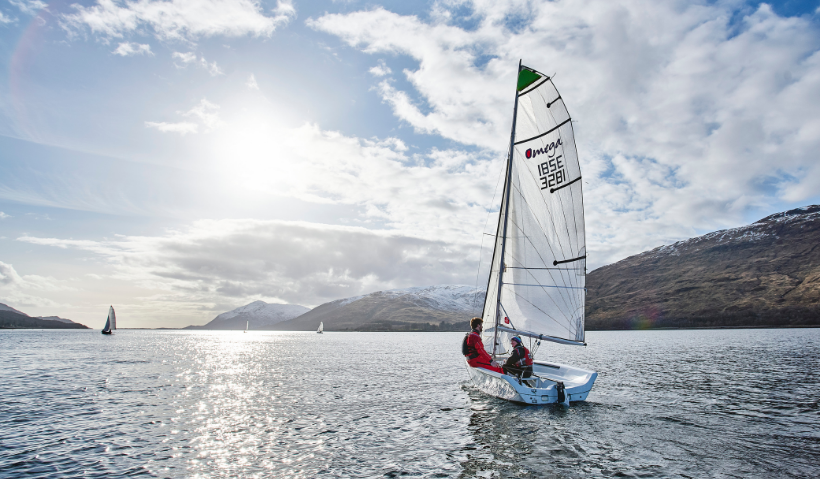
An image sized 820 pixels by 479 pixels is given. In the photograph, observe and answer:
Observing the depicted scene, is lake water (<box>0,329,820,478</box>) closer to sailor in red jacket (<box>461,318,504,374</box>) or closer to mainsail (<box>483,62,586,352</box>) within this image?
sailor in red jacket (<box>461,318,504,374</box>)

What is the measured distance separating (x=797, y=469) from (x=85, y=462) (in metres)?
22.7

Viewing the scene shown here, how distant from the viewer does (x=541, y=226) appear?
23.1 metres

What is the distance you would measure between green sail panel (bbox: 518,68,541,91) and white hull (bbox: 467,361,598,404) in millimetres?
16071

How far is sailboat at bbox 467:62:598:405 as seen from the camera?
881 inches

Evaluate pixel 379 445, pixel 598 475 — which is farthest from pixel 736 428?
pixel 379 445

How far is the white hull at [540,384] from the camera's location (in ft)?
66.4

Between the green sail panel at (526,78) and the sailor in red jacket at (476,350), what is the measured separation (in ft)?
44.7

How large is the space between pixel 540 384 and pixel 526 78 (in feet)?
55.9

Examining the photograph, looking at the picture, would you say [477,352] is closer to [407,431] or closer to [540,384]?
[540,384]

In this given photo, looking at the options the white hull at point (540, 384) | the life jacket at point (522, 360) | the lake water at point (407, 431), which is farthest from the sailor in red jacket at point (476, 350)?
the lake water at point (407, 431)

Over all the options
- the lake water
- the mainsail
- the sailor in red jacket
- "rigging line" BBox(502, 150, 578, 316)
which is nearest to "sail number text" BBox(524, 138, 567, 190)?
the mainsail

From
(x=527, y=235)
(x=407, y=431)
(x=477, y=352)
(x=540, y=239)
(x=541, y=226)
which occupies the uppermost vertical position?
(x=541, y=226)

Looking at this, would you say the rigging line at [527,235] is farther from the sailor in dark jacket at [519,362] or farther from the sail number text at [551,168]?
the sailor in dark jacket at [519,362]

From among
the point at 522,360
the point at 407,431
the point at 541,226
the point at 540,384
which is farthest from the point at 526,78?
the point at 407,431
